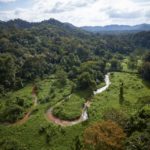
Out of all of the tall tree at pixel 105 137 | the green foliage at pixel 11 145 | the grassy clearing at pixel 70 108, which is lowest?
the grassy clearing at pixel 70 108

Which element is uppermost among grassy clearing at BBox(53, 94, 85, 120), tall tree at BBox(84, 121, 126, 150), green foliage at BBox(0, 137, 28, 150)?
tall tree at BBox(84, 121, 126, 150)

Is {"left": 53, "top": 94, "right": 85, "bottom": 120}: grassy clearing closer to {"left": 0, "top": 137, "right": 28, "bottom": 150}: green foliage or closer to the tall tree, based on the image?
{"left": 0, "top": 137, "right": 28, "bottom": 150}: green foliage

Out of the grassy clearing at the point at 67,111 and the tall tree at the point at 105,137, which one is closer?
the tall tree at the point at 105,137

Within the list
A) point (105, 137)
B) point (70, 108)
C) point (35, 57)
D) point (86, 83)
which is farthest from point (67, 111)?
point (35, 57)

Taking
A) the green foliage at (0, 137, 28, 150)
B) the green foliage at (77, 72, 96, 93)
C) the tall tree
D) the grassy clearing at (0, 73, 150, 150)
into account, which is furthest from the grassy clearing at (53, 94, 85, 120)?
the tall tree

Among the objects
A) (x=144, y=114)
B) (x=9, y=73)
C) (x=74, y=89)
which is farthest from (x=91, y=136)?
(x=9, y=73)

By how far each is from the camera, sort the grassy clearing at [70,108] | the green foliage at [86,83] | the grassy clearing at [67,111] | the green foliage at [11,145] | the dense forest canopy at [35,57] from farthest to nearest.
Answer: the dense forest canopy at [35,57]
the green foliage at [86,83]
the grassy clearing at [70,108]
the grassy clearing at [67,111]
the green foliage at [11,145]

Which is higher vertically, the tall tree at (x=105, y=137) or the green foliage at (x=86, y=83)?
the tall tree at (x=105, y=137)

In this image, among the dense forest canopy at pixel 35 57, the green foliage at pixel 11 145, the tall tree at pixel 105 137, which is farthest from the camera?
the dense forest canopy at pixel 35 57

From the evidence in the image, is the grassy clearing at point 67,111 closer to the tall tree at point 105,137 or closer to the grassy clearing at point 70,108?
the grassy clearing at point 70,108

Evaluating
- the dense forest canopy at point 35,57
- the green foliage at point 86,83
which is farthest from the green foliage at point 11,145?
the dense forest canopy at point 35,57

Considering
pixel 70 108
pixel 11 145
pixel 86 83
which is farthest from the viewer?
pixel 86 83

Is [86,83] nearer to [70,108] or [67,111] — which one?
[70,108]
